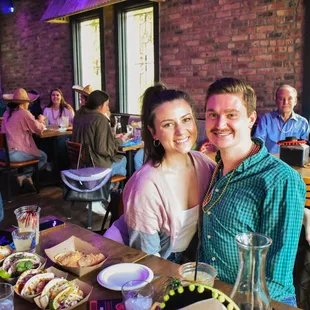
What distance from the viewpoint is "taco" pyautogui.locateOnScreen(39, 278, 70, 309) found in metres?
1.16

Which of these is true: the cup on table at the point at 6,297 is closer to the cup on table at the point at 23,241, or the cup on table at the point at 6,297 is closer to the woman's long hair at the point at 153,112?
the cup on table at the point at 23,241

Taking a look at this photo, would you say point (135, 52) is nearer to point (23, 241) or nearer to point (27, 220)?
point (27, 220)

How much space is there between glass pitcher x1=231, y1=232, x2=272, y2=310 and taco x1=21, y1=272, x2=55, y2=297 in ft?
2.03

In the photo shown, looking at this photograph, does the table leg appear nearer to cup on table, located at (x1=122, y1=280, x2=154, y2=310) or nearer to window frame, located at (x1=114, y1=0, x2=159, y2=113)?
window frame, located at (x1=114, y1=0, x2=159, y2=113)

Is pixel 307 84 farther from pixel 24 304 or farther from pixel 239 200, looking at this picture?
pixel 24 304

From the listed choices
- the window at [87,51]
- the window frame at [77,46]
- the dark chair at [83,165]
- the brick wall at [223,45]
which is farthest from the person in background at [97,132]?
the window at [87,51]

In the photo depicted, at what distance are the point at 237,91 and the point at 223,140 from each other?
19cm

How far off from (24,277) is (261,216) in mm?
840

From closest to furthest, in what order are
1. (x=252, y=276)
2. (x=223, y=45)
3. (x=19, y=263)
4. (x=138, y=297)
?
1. (x=252, y=276)
2. (x=138, y=297)
3. (x=19, y=263)
4. (x=223, y=45)

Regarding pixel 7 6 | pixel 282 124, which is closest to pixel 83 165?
pixel 282 124

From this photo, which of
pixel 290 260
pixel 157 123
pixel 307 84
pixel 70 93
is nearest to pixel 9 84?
pixel 70 93

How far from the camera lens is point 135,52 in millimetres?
6699

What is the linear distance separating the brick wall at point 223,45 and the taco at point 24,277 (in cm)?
412

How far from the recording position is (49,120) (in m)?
6.49
